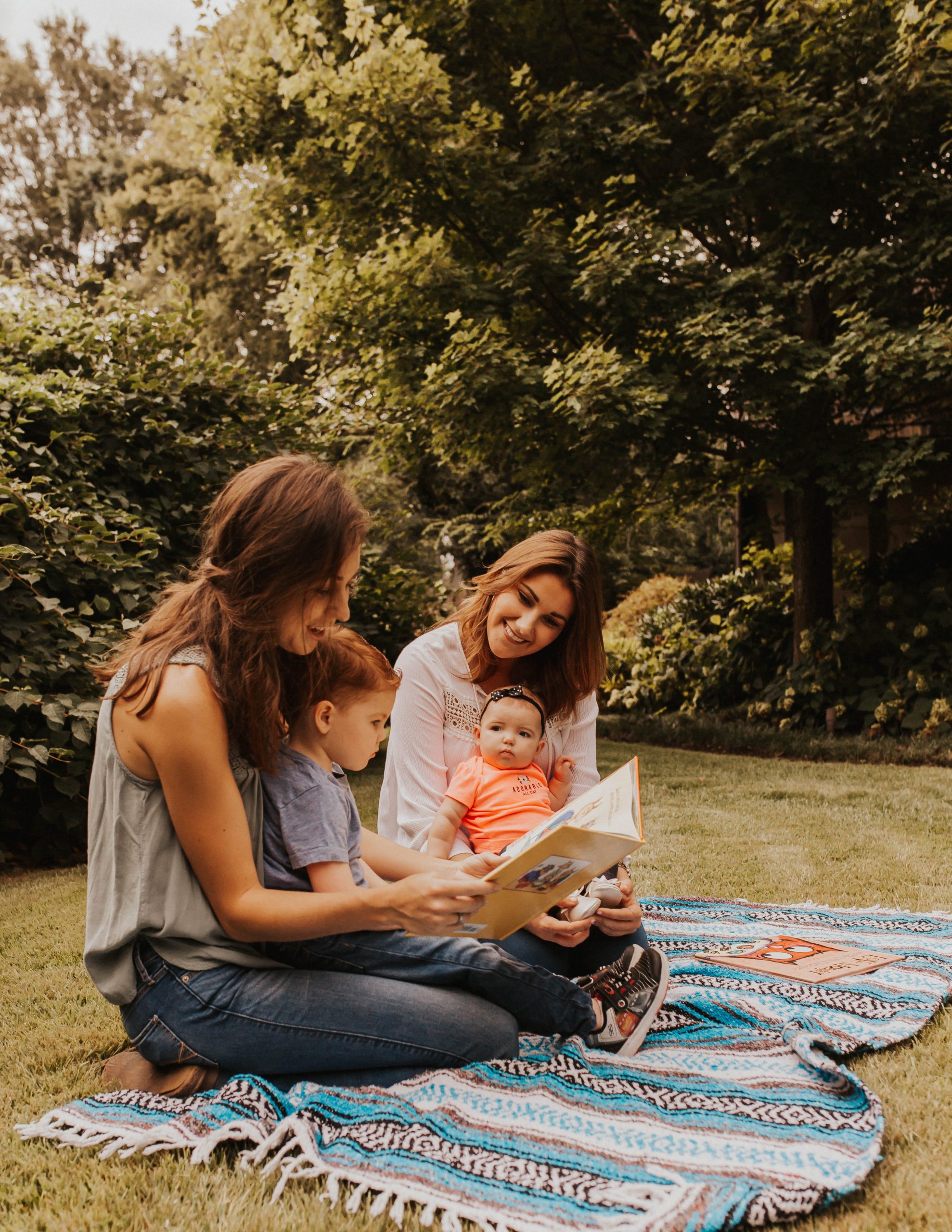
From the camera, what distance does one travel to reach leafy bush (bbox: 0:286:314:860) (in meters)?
4.31

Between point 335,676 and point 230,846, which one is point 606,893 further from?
point 230,846

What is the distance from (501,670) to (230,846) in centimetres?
132

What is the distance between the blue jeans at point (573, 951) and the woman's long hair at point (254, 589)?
0.86 metres

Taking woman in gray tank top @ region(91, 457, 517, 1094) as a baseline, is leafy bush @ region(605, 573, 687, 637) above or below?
above

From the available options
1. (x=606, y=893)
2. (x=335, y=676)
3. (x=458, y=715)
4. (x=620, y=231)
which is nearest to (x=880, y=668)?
(x=620, y=231)

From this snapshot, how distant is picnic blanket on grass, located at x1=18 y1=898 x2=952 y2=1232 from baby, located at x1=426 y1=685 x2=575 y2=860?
545mm

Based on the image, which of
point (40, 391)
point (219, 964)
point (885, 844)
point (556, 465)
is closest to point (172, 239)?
point (556, 465)

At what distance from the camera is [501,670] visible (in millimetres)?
2959

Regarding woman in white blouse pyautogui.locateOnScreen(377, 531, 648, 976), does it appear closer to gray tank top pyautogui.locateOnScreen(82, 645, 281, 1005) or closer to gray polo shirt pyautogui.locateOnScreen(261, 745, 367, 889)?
gray polo shirt pyautogui.locateOnScreen(261, 745, 367, 889)

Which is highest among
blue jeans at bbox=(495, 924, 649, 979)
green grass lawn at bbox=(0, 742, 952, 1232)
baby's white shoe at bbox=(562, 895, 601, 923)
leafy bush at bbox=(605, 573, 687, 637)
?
leafy bush at bbox=(605, 573, 687, 637)

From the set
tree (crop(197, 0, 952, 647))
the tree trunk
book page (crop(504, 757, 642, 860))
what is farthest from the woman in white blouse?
the tree trunk

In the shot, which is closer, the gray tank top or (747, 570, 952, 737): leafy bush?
the gray tank top

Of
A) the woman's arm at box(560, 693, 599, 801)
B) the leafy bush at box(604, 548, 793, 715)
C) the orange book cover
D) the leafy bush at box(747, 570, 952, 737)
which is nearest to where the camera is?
the orange book cover

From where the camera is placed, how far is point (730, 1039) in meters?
2.29
